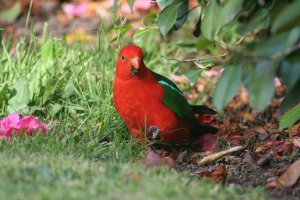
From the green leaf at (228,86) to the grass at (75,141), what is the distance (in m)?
0.36

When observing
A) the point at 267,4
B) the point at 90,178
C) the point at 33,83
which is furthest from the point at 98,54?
the point at 90,178

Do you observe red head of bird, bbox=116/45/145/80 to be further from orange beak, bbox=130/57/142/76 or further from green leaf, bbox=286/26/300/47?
green leaf, bbox=286/26/300/47

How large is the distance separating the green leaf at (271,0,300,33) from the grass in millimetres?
707

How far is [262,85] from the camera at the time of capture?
2.62m

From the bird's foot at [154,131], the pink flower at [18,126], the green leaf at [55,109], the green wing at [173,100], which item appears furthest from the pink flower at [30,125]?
the green wing at [173,100]

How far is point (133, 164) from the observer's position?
10.4 ft

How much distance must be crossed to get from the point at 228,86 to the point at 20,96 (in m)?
1.73

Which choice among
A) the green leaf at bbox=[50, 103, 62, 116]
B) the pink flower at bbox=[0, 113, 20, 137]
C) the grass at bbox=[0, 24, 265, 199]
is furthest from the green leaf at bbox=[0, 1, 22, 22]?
the pink flower at bbox=[0, 113, 20, 137]

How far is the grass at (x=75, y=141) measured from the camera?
8.55 feet

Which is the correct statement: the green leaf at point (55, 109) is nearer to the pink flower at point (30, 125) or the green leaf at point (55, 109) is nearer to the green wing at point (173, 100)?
the pink flower at point (30, 125)

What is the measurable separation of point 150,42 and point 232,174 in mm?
2393

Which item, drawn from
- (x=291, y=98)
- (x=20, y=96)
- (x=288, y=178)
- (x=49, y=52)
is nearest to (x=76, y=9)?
(x=49, y=52)

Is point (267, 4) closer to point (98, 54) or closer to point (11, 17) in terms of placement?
point (98, 54)

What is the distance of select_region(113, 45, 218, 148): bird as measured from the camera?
371 centimetres
